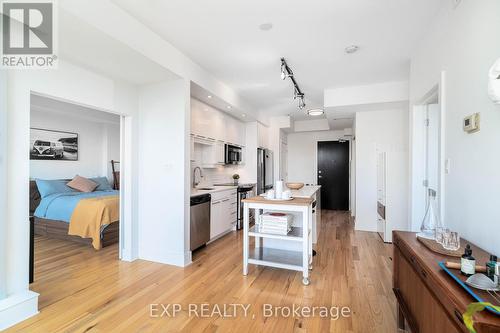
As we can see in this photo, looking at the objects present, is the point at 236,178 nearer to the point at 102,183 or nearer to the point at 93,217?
the point at 93,217

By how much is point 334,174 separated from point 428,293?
6.44m

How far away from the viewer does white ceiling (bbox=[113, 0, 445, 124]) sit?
7.27ft

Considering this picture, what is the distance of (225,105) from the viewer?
178 inches

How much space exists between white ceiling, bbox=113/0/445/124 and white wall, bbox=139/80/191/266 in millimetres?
703

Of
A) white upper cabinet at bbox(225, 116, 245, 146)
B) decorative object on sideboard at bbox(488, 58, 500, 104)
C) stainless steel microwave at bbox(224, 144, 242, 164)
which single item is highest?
white upper cabinet at bbox(225, 116, 245, 146)

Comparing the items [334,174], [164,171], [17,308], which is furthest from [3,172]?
[334,174]

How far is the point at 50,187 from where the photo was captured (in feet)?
15.0

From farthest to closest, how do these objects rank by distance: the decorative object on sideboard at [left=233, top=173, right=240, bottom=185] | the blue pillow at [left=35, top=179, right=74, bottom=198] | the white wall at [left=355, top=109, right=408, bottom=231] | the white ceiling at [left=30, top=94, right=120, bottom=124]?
1. the decorative object on sideboard at [left=233, top=173, right=240, bottom=185]
2. the white wall at [left=355, top=109, right=408, bottom=231]
3. the blue pillow at [left=35, top=179, right=74, bottom=198]
4. the white ceiling at [left=30, top=94, right=120, bottom=124]

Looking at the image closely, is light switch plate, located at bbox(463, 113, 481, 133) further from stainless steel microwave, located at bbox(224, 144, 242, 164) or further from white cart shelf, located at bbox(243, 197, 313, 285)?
stainless steel microwave, located at bbox(224, 144, 242, 164)

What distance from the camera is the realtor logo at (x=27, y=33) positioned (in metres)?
1.82

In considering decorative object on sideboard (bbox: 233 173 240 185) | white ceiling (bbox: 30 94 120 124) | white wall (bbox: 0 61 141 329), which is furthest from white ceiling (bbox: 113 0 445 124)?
white ceiling (bbox: 30 94 120 124)

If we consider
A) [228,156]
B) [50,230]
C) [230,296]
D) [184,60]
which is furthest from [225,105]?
[50,230]

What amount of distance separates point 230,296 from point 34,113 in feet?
17.5

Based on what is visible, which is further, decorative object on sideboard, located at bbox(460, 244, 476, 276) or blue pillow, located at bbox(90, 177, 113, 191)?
blue pillow, located at bbox(90, 177, 113, 191)
